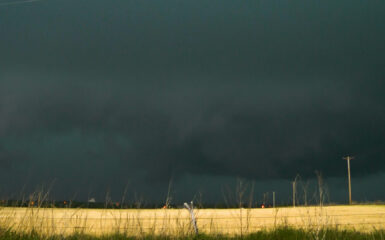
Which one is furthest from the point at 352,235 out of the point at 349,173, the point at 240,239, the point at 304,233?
the point at 349,173

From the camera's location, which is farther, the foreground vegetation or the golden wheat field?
the golden wheat field

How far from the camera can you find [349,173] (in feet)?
183

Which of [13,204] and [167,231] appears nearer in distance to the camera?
[167,231]

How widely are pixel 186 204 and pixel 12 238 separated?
4.45 meters

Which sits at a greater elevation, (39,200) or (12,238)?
(39,200)

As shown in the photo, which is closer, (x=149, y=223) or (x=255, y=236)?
(x=255, y=236)

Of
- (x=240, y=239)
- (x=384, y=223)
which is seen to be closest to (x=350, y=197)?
(x=384, y=223)

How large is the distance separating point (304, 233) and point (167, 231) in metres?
4.36

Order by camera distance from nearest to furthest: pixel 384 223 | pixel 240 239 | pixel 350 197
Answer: pixel 240 239
pixel 384 223
pixel 350 197

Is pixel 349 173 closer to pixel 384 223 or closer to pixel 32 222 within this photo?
pixel 384 223

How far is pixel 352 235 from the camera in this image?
1270cm

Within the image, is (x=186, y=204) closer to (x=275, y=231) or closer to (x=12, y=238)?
(x=275, y=231)

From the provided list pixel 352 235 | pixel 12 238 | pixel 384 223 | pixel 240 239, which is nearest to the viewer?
pixel 12 238

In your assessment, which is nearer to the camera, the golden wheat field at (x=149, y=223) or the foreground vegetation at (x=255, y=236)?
the foreground vegetation at (x=255, y=236)
